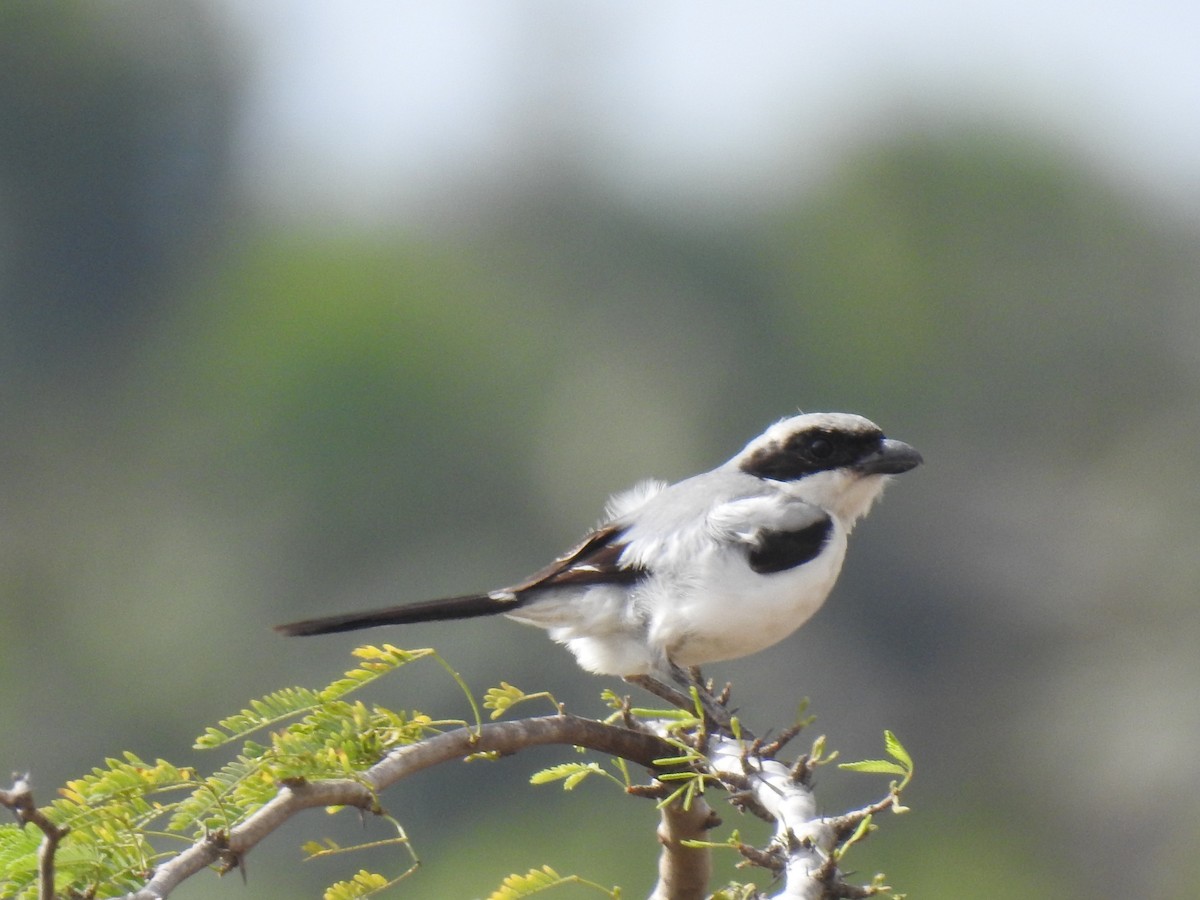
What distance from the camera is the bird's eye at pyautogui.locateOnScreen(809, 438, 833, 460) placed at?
3480 millimetres

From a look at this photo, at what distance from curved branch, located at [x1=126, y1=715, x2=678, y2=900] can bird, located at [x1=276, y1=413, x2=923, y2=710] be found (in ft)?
2.65

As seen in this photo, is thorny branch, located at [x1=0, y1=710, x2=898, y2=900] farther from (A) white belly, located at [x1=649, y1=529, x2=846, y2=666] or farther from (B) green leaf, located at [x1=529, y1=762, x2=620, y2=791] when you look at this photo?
(A) white belly, located at [x1=649, y1=529, x2=846, y2=666]

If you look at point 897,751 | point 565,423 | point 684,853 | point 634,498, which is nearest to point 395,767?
point 897,751

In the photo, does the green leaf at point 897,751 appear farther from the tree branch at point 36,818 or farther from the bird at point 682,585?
the bird at point 682,585

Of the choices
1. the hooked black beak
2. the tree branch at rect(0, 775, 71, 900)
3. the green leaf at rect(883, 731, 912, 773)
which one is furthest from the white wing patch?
the tree branch at rect(0, 775, 71, 900)

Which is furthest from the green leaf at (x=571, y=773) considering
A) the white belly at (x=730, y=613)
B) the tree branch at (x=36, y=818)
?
the white belly at (x=730, y=613)

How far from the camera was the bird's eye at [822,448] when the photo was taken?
348cm

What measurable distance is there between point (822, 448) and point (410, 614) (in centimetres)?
113

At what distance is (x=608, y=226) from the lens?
116 ft

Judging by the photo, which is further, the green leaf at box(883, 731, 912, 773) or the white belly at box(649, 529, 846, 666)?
the white belly at box(649, 529, 846, 666)

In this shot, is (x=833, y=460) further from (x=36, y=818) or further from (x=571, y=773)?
(x=36, y=818)

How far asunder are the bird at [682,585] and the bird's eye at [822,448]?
131 millimetres

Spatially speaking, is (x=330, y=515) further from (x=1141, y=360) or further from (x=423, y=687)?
(x=1141, y=360)

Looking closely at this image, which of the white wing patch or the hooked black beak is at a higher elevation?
the hooked black beak
